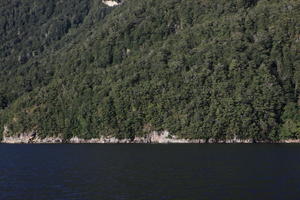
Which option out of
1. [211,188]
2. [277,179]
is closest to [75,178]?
[211,188]

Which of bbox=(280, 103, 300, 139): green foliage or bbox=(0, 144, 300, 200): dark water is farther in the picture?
bbox=(280, 103, 300, 139): green foliage

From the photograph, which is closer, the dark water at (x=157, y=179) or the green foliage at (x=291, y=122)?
the dark water at (x=157, y=179)

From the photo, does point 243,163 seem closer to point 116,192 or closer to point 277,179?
point 277,179

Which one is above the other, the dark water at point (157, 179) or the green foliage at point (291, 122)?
the green foliage at point (291, 122)

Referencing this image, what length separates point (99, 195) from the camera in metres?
64.7

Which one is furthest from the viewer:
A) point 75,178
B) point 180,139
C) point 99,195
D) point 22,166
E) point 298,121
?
point 180,139

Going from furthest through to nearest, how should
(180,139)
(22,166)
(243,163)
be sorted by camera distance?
1. (180,139)
2. (22,166)
3. (243,163)

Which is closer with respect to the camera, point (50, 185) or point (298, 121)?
point (50, 185)

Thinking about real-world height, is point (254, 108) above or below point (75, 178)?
above

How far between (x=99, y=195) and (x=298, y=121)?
135150 mm

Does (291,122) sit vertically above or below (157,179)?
above

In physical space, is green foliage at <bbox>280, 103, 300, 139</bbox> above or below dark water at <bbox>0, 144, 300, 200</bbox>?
above

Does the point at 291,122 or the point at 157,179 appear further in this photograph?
the point at 291,122

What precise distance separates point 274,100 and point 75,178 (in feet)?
419
